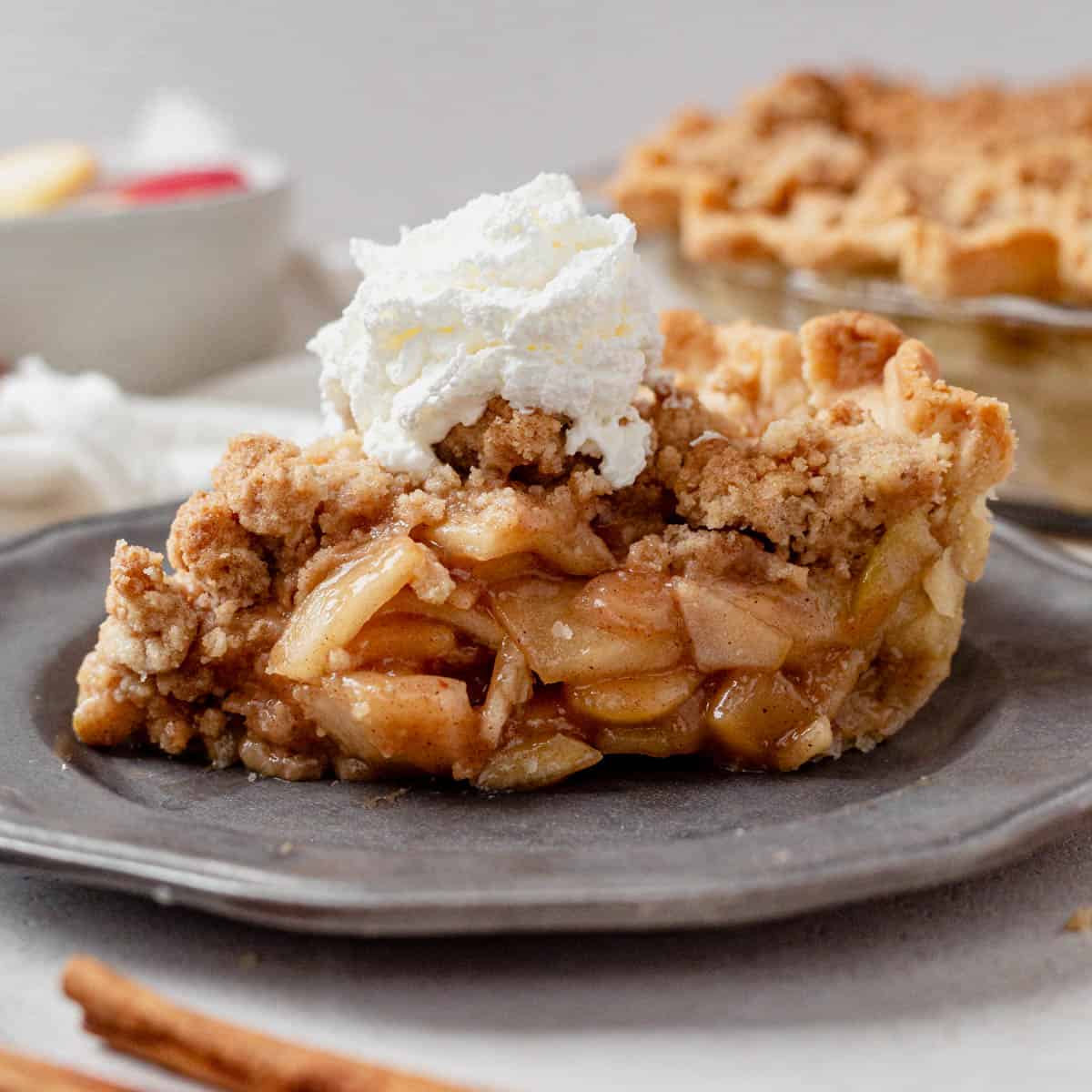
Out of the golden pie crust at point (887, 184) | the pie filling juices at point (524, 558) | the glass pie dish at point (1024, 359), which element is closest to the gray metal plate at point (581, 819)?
the pie filling juices at point (524, 558)

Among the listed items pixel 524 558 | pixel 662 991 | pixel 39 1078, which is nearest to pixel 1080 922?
pixel 662 991

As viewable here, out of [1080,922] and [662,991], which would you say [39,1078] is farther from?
[1080,922]

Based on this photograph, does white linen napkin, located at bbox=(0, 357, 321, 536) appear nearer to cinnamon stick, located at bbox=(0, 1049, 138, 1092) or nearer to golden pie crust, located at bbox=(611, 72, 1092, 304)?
golden pie crust, located at bbox=(611, 72, 1092, 304)

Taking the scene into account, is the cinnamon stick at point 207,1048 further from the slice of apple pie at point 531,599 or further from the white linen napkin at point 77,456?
the white linen napkin at point 77,456

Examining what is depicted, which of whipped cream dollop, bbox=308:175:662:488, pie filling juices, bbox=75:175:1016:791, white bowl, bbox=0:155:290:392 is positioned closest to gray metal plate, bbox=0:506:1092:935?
pie filling juices, bbox=75:175:1016:791

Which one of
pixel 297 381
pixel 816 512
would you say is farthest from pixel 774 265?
pixel 816 512

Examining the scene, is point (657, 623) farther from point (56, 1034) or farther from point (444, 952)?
point (56, 1034)
